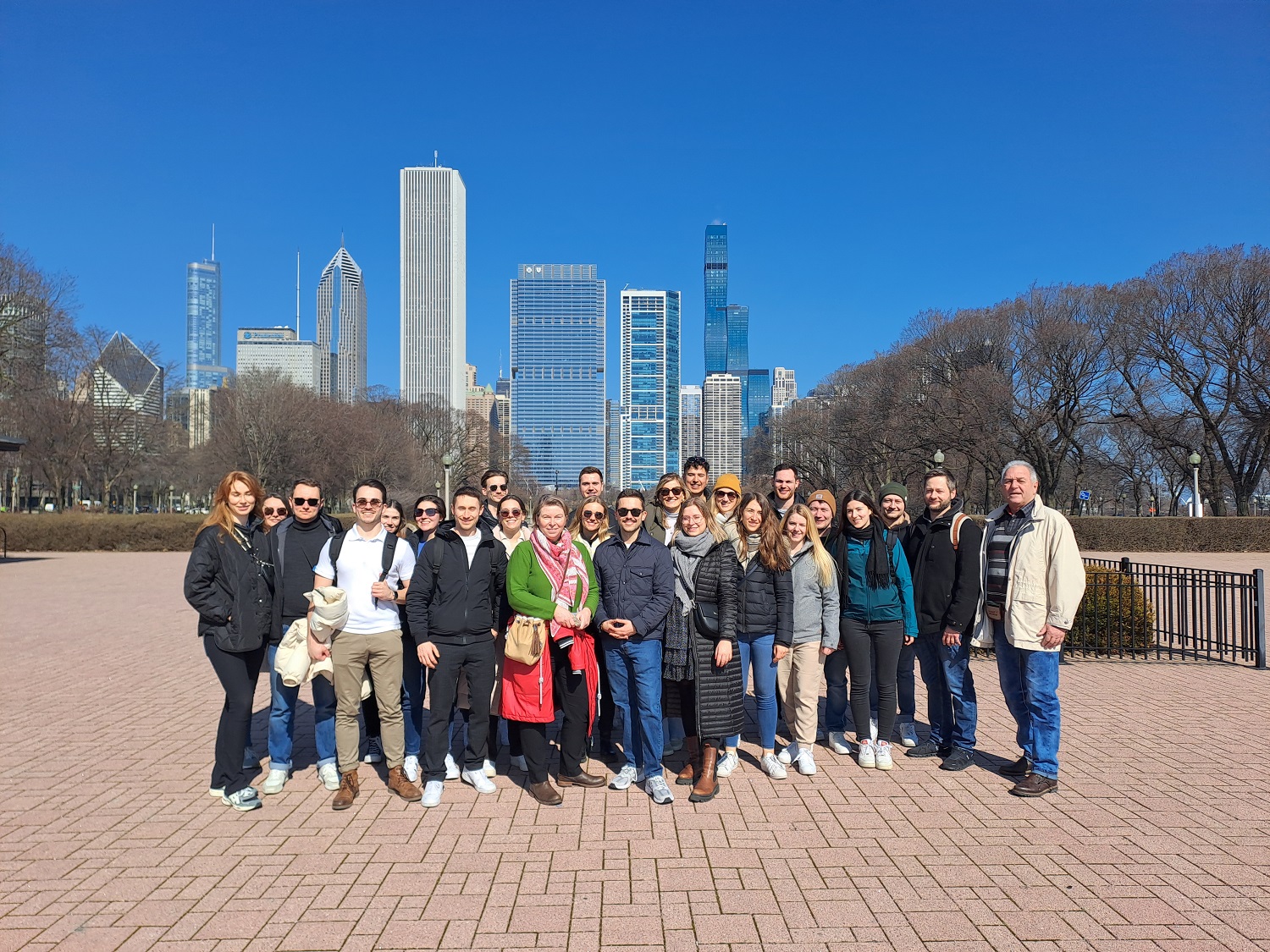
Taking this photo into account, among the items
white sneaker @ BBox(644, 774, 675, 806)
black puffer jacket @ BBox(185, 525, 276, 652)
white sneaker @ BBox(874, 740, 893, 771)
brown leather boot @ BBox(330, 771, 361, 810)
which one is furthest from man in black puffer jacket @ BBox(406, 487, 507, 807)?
white sneaker @ BBox(874, 740, 893, 771)

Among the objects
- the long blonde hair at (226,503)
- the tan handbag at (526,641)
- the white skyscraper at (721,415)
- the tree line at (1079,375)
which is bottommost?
the tan handbag at (526,641)

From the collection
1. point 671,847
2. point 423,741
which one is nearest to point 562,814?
point 671,847

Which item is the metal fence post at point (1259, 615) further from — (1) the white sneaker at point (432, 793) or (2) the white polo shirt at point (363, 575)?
(2) the white polo shirt at point (363, 575)

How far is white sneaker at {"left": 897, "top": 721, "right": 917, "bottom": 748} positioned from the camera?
5.94 m

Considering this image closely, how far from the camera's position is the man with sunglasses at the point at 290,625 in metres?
5.07

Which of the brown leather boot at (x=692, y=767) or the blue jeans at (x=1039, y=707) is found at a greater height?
the blue jeans at (x=1039, y=707)

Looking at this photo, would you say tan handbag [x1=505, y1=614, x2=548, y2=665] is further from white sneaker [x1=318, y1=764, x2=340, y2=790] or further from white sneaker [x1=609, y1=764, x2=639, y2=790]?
white sneaker [x1=318, y1=764, x2=340, y2=790]

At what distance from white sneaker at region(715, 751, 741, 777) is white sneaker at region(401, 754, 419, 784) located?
1.95 meters

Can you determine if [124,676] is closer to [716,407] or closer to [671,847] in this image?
[671,847]

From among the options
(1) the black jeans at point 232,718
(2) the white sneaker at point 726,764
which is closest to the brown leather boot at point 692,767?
(2) the white sneaker at point 726,764

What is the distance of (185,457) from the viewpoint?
173 ft

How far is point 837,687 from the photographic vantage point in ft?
19.2

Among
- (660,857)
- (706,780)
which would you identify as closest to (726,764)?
(706,780)

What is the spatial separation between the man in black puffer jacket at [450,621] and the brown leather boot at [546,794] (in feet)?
1.02
